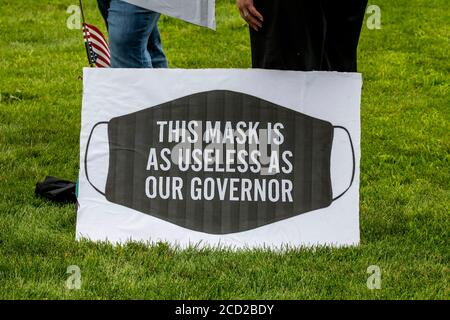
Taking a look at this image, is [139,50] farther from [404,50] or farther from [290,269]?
[404,50]

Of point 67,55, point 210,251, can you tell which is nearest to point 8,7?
point 67,55

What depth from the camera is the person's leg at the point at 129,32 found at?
14.5 ft

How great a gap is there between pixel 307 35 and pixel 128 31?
89 centimetres

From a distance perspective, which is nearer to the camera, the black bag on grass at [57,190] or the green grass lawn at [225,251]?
the green grass lawn at [225,251]

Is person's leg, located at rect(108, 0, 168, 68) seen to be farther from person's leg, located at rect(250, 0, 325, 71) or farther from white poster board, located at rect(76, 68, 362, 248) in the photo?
person's leg, located at rect(250, 0, 325, 71)

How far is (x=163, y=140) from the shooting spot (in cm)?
424

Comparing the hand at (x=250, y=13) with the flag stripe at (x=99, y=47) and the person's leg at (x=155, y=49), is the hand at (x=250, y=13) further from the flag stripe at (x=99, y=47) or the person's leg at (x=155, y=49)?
Result: the flag stripe at (x=99, y=47)

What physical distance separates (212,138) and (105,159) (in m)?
0.50

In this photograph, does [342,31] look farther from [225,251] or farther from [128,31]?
[225,251]

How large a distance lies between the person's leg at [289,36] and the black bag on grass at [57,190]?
1.32m

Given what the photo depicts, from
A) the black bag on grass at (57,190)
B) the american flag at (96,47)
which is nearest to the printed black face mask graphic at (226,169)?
the black bag on grass at (57,190)

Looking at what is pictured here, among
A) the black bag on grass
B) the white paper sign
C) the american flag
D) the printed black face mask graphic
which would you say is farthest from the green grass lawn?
the white paper sign

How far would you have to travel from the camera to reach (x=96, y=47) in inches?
202

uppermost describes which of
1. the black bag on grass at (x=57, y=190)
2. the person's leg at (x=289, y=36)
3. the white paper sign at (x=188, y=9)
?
the white paper sign at (x=188, y=9)
